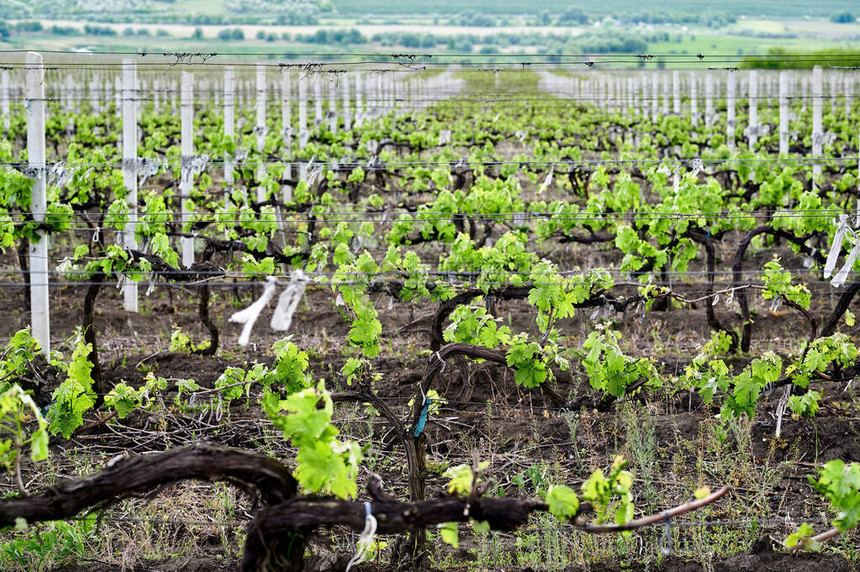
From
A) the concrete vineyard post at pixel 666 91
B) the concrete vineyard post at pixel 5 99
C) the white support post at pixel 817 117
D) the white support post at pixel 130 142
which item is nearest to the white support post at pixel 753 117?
the white support post at pixel 817 117

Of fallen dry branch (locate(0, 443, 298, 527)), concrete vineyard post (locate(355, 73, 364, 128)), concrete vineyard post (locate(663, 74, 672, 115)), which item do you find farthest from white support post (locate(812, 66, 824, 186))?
concrete vineyard post (locate(663, 74, 672, 115))

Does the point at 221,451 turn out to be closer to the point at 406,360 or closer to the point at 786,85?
the point at 406,360

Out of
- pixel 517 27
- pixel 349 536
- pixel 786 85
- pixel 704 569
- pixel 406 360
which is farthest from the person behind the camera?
pixel 517 27

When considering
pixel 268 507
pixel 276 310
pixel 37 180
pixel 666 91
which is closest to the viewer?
pixel 268 507

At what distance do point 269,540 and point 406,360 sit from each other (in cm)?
436

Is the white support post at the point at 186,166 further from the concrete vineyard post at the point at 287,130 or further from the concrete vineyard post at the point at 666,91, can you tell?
the concrete vineyard post at the point at 666,91

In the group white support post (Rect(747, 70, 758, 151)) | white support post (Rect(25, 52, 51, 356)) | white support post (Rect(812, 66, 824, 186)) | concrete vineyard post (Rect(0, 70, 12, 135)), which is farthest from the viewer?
concrete vineyard post (Rect(0, 70, 12, 135))

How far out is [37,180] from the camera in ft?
23.5

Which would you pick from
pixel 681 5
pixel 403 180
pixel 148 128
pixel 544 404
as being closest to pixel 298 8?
pixel 681 5

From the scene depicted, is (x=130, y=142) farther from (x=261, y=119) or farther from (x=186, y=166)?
(x=261, y=119)

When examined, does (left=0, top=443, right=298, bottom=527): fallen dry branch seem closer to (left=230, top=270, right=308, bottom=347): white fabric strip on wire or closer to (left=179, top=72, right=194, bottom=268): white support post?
(left=230, top=270, right=308, bottom=347): white fabric strip on wire

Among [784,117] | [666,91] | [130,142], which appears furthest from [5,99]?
[666,91]

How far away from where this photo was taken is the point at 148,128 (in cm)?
1978

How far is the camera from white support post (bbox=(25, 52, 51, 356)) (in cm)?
718
